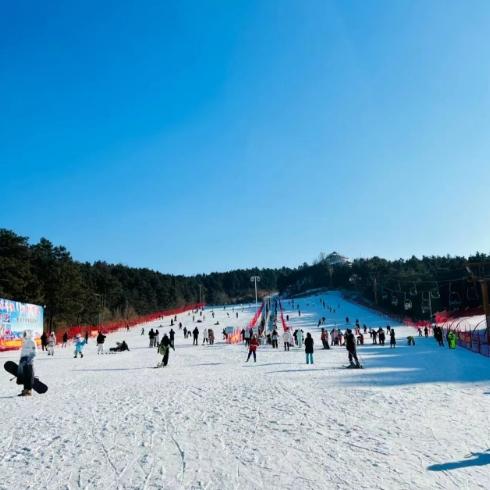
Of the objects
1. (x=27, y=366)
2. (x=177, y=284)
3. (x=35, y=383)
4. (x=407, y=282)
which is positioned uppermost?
(x=177, y=284)

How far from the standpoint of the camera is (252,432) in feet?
25.6

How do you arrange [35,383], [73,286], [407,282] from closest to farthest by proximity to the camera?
[35,383], [407,282], [73,286]

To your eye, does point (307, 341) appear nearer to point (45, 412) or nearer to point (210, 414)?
point (210, 414)

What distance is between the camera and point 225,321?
210ft

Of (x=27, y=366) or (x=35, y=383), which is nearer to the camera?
(x=27, y=366)

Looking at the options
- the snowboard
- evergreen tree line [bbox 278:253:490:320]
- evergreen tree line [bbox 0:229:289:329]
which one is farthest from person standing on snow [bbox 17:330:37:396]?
evergreen tree line [bbox 0:229:289:329]

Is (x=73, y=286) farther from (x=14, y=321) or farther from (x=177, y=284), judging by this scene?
(x=177, y=284)

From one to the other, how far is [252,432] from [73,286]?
50129mm

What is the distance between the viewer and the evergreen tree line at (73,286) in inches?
1829

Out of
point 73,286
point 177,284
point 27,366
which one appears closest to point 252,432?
point 27,366

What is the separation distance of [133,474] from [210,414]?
364 centimetres

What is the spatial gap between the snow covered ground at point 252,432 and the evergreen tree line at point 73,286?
34.9 m

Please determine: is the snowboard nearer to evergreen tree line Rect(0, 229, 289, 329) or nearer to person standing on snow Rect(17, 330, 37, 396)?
person standing on snow Rect(17, 330, 37, 396)

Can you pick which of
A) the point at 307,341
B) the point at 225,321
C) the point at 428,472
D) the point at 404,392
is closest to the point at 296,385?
the point at 404,392
